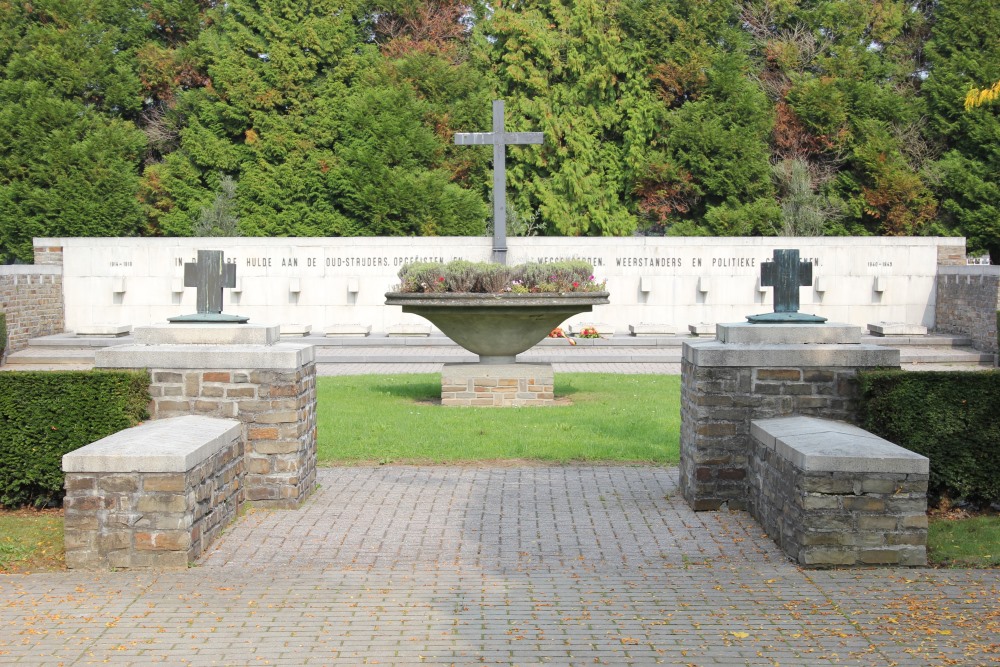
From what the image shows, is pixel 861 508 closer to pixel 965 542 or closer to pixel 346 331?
pixel 965 542

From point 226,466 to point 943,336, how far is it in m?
18.0

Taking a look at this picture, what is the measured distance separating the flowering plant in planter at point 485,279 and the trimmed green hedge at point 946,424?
18.3 ft

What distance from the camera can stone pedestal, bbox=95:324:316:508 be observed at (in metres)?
7.30

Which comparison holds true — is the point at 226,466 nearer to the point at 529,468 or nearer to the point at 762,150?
the point at 529,468

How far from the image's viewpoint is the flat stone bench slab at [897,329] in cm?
2083

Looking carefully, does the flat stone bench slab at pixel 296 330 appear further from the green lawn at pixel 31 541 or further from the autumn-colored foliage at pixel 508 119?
the green lawn at pixel 31 541

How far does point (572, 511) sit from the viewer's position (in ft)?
24.2

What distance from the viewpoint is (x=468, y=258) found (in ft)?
74.8

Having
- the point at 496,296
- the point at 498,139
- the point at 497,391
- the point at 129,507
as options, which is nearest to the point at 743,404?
the point at 129,507

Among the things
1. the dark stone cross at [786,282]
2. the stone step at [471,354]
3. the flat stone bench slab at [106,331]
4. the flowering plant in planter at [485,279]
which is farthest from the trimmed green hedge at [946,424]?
the flat stone bench slab at [106,331]

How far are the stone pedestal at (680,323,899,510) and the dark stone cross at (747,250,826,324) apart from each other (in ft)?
1.23

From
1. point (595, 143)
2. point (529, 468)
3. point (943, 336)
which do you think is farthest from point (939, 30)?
point (529, 468)

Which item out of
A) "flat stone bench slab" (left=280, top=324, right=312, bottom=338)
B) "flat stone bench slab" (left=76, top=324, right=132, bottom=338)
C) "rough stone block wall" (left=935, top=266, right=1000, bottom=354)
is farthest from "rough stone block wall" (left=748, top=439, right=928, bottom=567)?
"flat stone bench slab" (left=76, top=324, right=132, bottom=338)

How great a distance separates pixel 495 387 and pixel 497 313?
983mm
